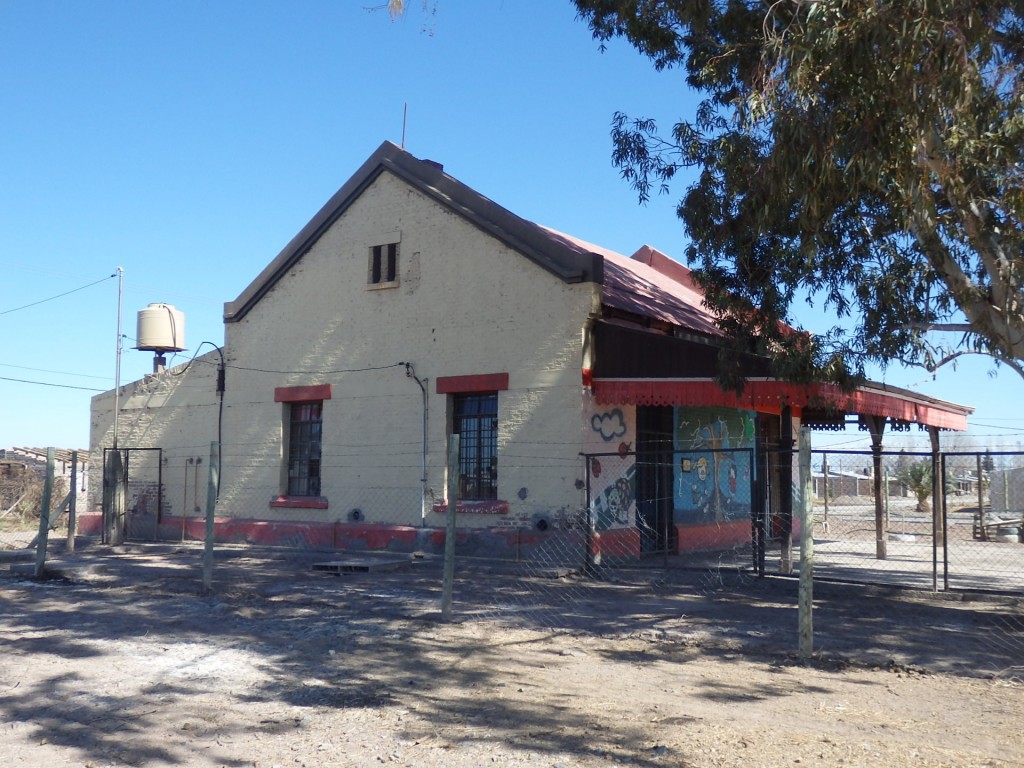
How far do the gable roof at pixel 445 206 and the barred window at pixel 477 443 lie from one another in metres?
2.63

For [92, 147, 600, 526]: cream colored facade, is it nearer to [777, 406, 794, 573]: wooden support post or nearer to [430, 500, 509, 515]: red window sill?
[430, 500, 509, 515]: red window sill

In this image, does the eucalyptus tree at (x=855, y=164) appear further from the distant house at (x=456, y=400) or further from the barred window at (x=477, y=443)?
the barred window at (x=477, y=443)

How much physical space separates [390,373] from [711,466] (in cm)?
632

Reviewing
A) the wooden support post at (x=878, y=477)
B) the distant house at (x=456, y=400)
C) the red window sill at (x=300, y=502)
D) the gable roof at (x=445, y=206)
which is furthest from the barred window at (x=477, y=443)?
the wooden support post at (x=878, y=477)

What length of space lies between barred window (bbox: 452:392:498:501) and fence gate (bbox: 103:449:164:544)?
7.47 meters

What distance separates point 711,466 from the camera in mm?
18266

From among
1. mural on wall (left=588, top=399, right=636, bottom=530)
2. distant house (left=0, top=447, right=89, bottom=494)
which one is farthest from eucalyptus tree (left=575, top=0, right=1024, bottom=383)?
distant house (left=0, top=447, right=89, bottom=494)

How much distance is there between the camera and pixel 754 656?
8398 millimetres

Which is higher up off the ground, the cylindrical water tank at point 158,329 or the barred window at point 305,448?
the cylindrical water tank at point 158,329

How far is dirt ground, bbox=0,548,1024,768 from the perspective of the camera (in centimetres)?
568

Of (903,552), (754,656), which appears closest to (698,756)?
(754,656)

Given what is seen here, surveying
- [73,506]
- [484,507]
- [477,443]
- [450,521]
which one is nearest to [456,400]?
[477,443]

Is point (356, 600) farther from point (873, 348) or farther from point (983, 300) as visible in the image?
point (983, 300)

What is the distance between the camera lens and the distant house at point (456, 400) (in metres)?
15.2
